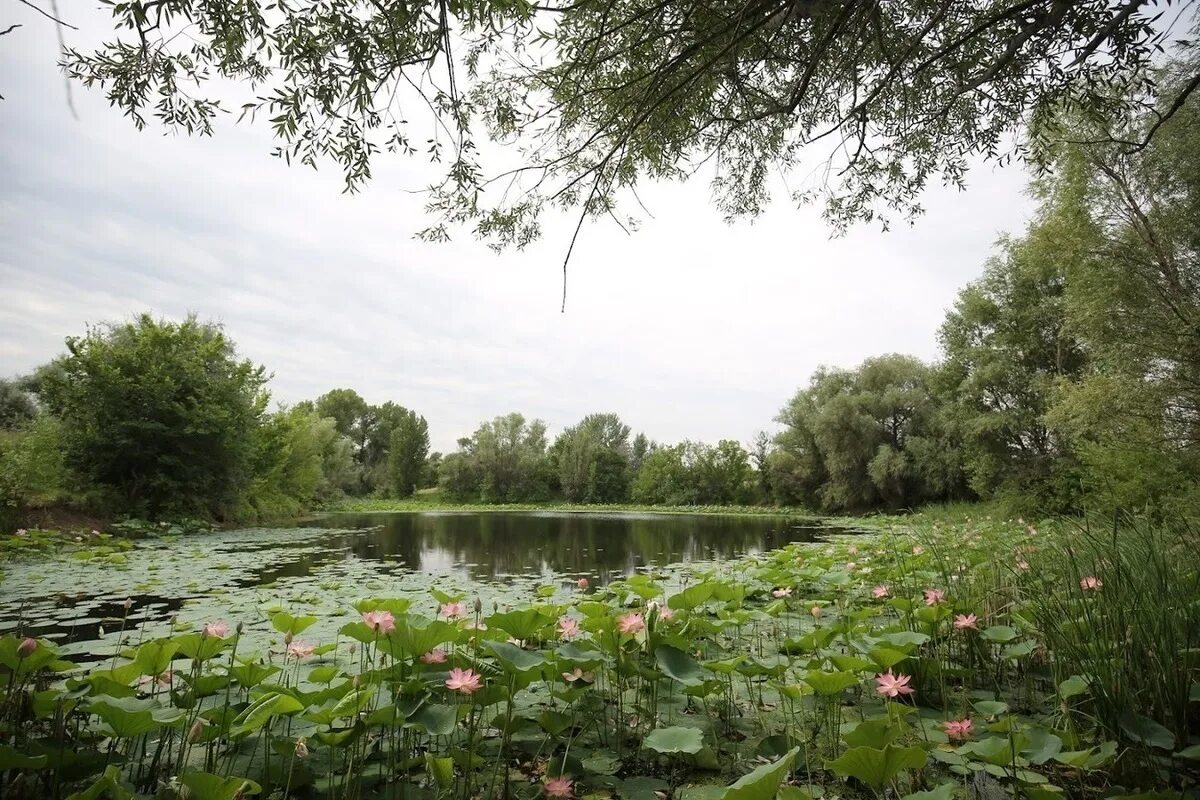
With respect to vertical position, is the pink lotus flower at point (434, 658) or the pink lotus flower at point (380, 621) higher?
the pink lotus flower at point (380, 621)

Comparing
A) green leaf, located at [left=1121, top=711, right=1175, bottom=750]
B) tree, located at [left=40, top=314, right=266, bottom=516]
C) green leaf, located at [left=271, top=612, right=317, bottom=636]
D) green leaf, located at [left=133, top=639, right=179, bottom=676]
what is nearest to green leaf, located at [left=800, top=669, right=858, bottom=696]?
green leaf, located at [left=1121, top=711, right=1175, bottom=750]

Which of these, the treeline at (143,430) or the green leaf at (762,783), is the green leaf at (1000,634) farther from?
the treeline at (143,430)

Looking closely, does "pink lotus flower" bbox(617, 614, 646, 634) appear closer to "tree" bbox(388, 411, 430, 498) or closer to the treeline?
the treeline

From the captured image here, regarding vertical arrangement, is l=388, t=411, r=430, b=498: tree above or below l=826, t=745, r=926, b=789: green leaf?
above

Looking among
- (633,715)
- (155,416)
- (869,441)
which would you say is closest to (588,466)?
(869,441)

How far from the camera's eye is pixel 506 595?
17.0ft

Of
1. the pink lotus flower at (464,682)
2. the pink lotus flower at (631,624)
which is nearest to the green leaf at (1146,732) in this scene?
the pink lotus flower at (631,624)

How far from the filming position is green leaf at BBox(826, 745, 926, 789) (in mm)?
1155

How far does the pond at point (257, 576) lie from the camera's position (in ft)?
12.9

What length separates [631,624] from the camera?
6.54ft

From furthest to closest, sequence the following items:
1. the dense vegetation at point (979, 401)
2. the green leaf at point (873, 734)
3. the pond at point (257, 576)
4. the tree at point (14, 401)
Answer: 1. the tree at point (14, 401)
2. the dense vegetation at point (979, 401)
3. the pond at point (257, 576)
4. the green leaf at point (873, 734)

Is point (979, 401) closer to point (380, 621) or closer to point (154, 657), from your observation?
point (380, 621)

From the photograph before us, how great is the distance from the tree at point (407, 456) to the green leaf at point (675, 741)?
47.0 metres

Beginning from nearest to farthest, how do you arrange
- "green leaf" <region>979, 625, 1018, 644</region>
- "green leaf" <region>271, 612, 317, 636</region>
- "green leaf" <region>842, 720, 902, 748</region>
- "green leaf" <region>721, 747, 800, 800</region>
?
"green leaf" <region>721, 747, 800, 800</region> → "green leaf" <region>842, 720, 902, 748</region> → "green leaf" <region>271, 612, 317, 636</region> → "green leaf" <region>979, 625, 1018, 644</region>
